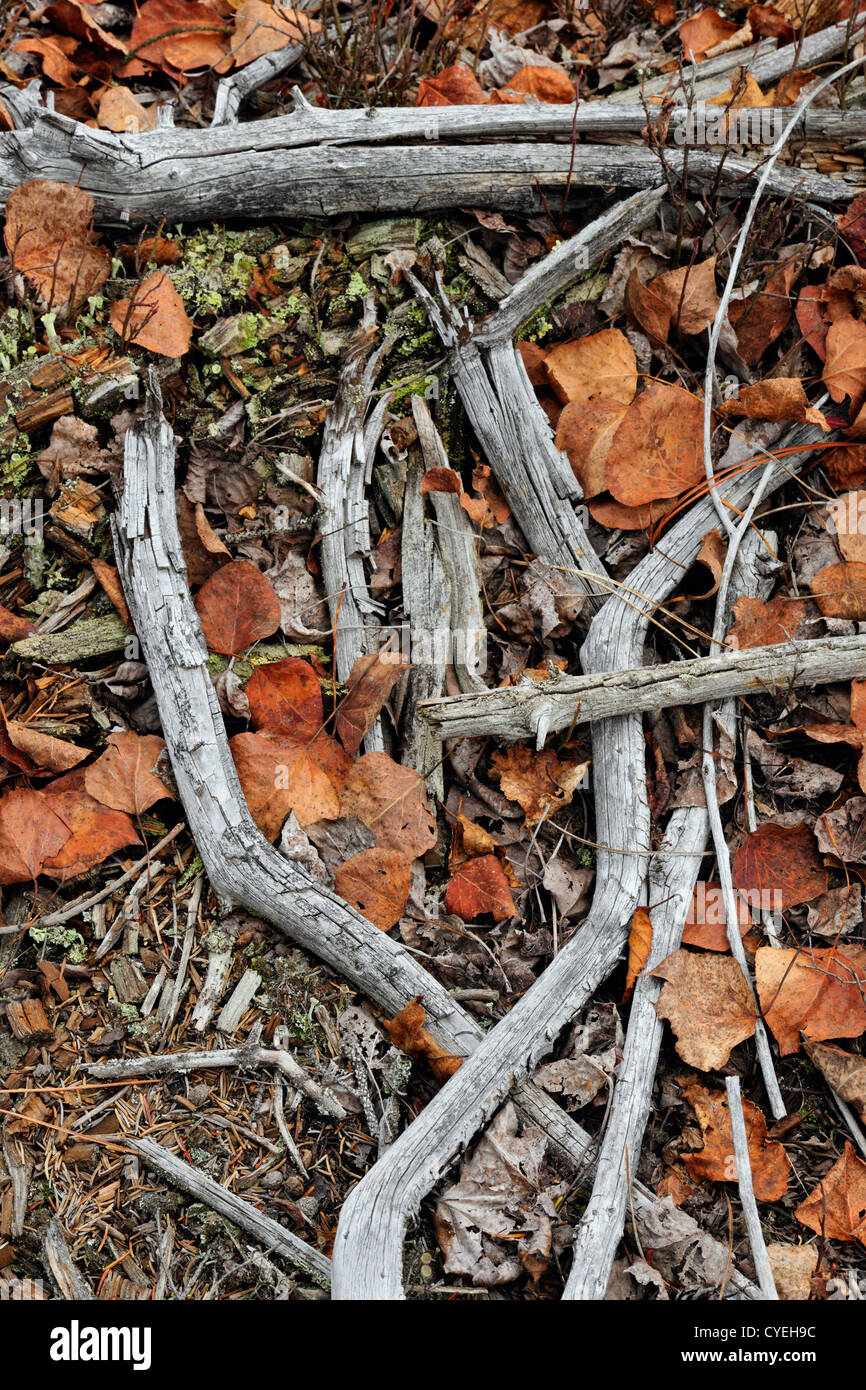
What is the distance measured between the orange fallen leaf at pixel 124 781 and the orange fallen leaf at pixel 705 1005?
1.59 meters

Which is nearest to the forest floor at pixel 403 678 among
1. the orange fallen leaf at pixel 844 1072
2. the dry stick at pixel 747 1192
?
the orange fallen leaf at pixel 844 1072

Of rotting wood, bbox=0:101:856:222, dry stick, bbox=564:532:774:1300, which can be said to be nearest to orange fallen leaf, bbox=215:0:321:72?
rotting wood, bbox=0:101:856:222

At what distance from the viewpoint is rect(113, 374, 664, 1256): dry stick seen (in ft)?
7.63

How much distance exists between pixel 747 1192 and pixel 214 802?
5.80 ft

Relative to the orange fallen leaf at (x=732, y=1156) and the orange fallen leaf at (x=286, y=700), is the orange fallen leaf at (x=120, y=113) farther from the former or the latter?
the orange fallen leaf at (x=732, y=1156)

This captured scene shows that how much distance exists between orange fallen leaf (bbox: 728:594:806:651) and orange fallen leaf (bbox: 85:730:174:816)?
6.18 ft

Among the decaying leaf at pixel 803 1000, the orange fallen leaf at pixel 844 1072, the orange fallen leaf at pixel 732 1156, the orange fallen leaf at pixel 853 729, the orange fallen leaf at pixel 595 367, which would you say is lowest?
the orange fallen leaf at pixel 732 1156

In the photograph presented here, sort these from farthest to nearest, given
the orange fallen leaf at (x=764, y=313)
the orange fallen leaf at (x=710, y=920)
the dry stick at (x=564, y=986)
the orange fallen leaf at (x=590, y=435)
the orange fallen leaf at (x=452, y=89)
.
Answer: the orange fallen leaf at (x=452, y=89), the orange fallen leaf at (x=764, y=313), the orange fallen leaf at (x=590, y=435), the orange fallen leaf at (x=710, y=920), the dry stick at (x=564, y=986)

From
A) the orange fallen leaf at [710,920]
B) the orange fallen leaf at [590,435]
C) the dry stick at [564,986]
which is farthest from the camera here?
the orange fallen leaf at [590,435]

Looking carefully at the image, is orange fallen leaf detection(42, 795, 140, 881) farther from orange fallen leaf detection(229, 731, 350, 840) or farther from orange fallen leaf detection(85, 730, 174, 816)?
orange fallen leaf detection(229, 731, 350, 840)

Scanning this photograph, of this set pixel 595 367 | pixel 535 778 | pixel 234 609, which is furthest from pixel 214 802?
pixel 595 367

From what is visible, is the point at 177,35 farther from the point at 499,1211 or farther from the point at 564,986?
the point at 499,1211

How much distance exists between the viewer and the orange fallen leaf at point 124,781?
98.3 inches
